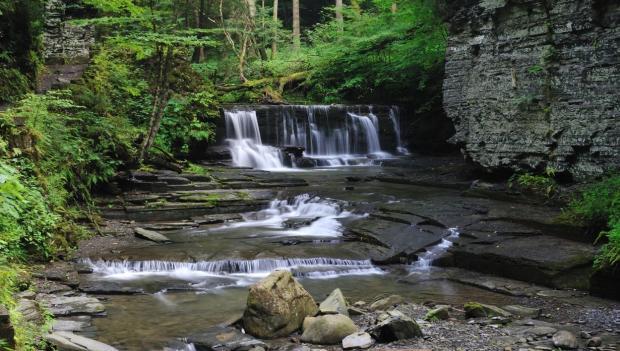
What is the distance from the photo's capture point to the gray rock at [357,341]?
19.3ft

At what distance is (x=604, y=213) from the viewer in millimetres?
9016

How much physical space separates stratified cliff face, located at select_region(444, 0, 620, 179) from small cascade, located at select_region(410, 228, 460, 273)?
339 cm

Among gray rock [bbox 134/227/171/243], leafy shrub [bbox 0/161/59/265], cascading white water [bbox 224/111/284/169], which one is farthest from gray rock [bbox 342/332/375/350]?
cascading white water [bbox 224/111/284/169]

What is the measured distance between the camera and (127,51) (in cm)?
1808

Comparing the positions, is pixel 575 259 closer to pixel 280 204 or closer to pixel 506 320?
pixel 506 320

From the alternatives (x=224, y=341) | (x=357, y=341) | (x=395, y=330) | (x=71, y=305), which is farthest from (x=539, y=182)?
(x=71, y=305)

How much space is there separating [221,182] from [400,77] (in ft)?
37.0

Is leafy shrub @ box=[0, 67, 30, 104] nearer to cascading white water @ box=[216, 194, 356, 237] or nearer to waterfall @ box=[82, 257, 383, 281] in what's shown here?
waterfall @ box=[82, 257, 383, 281]

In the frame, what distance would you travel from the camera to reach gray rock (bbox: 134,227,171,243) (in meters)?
10.3

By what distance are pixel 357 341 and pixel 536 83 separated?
342 inches

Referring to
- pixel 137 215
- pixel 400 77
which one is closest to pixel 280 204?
pixel 137 215

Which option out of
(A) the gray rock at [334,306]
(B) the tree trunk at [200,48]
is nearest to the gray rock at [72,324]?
(A) the gray rock at [334,306]

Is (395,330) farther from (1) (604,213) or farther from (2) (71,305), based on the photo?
(1) (604,213)

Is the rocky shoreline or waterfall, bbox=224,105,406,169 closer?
the rocky shoreline
